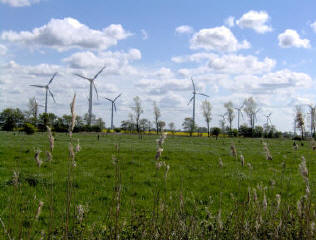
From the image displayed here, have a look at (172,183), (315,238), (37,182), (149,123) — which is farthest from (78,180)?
(149,123)

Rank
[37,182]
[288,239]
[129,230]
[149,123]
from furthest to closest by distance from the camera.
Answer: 1. [149,123]
2. [37,182]
3. [129,230]
4. [288,239]

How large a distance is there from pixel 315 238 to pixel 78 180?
10.1 m

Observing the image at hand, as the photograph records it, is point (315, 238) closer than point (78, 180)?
Yes

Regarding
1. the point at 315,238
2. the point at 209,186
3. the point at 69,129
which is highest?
the point at 69,129

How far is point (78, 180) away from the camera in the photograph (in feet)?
41.5

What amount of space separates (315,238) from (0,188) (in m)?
9.83

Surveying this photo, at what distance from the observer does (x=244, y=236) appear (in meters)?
4.43

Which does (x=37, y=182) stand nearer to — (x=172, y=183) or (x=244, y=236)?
(x=172, y=183)

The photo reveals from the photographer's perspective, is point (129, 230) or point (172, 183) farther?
point (172, 183)

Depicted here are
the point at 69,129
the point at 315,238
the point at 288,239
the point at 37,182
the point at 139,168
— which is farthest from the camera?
the point at 139,168

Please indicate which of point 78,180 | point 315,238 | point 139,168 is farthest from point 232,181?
point 315,238

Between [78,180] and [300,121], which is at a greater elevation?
[300,121]

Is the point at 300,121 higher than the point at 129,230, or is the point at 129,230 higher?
the point at 300,121

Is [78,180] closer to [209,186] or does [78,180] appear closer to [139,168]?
[139,168]
